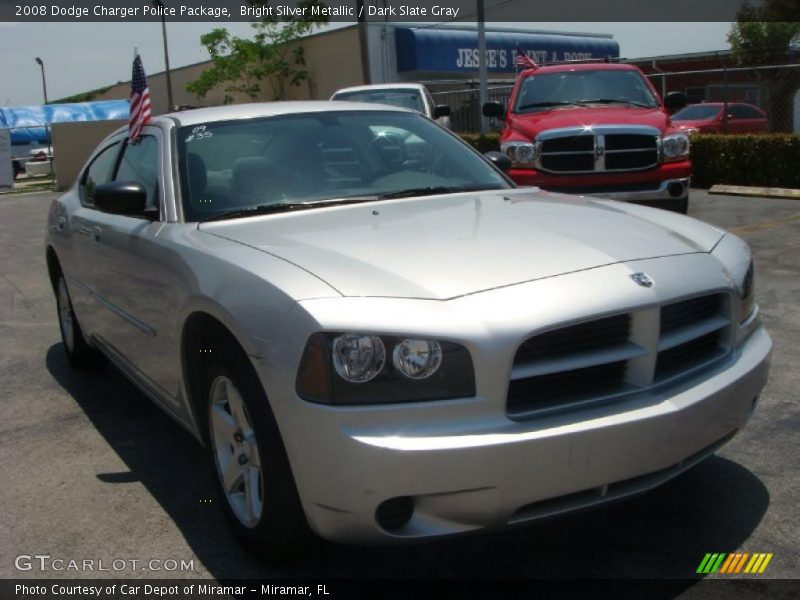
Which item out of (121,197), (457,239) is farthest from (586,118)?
(457,239)

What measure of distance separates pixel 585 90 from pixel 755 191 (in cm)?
402

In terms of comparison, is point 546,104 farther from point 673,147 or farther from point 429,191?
point 429,191

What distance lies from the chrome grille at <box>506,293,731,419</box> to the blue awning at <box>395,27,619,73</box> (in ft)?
93.7

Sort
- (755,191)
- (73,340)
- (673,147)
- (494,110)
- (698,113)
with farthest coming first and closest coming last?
(698,113) < (755,191) < (494,110) < (673,147) < (73,340)

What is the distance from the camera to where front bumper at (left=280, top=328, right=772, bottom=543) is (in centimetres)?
257

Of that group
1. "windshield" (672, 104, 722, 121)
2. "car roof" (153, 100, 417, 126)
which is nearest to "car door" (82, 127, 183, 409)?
"car roof" (153, 100, 417, 126)

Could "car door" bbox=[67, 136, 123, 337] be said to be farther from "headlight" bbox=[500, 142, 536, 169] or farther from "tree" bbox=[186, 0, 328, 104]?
"tree" bbox=[186, 0, 328, 104]

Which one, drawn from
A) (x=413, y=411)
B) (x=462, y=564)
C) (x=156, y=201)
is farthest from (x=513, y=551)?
(x=156, y=201)

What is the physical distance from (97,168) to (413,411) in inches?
145

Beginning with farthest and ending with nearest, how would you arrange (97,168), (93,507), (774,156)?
1. (774,156)
2. (97,168)
3. (93,507)

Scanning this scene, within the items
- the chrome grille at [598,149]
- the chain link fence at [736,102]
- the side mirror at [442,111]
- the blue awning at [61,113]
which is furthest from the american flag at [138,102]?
the blue awning at [61,113]

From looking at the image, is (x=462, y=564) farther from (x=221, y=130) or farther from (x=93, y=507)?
(x=221, y=130)

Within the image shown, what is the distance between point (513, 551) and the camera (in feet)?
10.4

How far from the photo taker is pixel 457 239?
3293 millimetres
